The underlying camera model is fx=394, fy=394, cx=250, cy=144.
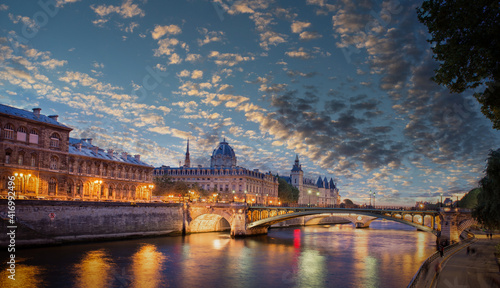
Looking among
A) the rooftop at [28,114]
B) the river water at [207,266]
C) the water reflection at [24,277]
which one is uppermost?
the rooftop at [28,114]

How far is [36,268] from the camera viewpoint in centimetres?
3391

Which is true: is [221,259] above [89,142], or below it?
below

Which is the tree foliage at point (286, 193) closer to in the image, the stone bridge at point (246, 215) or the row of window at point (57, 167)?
the stone bridge at point (246, 215)

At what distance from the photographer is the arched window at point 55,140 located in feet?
203

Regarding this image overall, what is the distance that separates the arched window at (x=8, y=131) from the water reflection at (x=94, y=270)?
23.5 metres

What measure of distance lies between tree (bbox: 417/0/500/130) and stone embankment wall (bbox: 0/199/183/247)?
43.5 metres

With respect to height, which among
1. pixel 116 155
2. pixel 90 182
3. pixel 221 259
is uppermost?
pixel 116 155

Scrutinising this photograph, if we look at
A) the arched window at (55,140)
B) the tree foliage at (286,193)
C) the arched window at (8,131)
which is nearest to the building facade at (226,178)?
the tree foliage at (286,193)

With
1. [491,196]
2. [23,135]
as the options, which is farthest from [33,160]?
[491,196]

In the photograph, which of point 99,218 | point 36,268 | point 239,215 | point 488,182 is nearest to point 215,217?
point 239,215

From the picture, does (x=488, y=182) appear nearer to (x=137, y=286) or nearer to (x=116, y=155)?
(x=137, y=286)

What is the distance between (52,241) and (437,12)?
4671 centimetres

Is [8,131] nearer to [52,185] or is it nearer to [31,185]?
[31,185]

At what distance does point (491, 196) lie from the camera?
32906 millimetres
